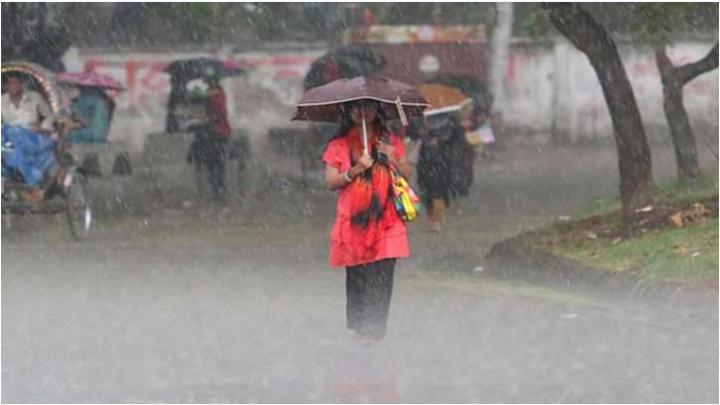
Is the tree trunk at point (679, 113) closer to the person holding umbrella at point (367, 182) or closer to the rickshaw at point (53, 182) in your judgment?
the rickshaw at point (53, 182)

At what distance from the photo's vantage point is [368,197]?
1021 centimetres

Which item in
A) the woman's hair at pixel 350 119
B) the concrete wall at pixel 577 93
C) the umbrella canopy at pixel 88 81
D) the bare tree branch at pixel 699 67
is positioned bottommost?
the concrete wall at pixel 577 93

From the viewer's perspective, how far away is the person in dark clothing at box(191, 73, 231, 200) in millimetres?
23391

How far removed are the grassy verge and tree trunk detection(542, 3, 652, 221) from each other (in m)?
0.31

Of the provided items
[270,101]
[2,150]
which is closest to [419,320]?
[2,150]

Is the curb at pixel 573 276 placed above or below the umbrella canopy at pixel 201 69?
below

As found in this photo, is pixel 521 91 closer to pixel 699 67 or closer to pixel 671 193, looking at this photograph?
pixel 699 67

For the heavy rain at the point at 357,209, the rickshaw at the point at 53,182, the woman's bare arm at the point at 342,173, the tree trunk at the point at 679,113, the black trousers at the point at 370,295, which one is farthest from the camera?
the tree trunk at the point at 679,113

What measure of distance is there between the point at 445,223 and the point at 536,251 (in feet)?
15.5

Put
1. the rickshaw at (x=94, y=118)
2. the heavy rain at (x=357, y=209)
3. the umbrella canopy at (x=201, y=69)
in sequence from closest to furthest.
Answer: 1. the heavy rain at (x=357, y=209)
2. the rickshaw at (x=94, y=118)
3. the umbrella canopy at (x=201, y=69)

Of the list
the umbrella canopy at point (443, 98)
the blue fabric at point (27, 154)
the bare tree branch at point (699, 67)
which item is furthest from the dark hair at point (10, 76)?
the bare tree branch at point (699, 67)

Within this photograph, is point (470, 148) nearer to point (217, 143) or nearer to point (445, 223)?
point (445, 223)

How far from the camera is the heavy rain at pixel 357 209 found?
9.88m

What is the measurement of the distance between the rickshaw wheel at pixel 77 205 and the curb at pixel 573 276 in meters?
4.67
